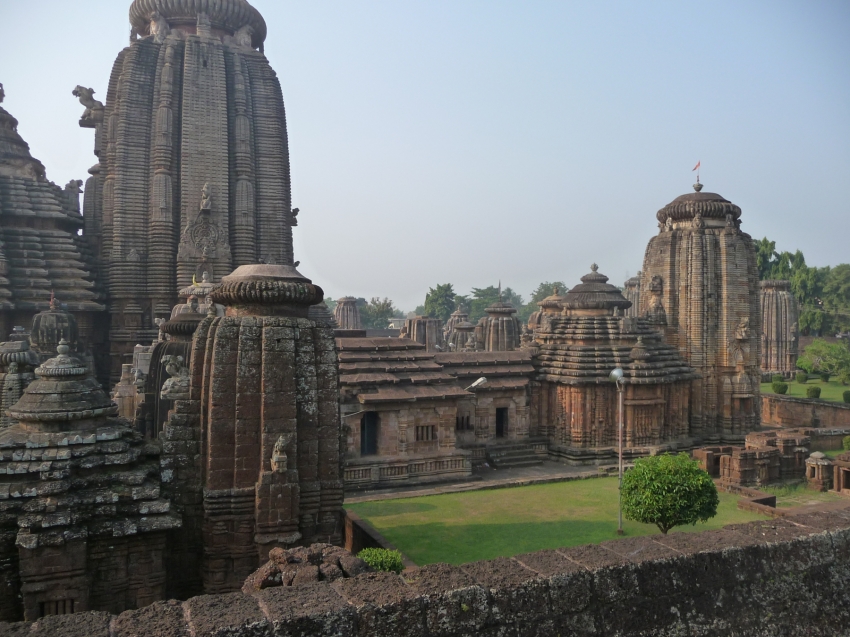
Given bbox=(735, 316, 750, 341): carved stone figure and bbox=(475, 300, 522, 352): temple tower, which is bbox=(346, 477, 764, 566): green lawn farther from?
bbox=(475, 300, 522, 352): temple tower

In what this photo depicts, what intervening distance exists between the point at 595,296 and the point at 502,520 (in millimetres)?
13545

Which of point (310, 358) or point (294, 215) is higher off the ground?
point (294, 215)

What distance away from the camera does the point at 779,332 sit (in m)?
56.4

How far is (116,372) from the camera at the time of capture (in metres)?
30.5

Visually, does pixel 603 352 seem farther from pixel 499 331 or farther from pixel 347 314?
pixel 347 314

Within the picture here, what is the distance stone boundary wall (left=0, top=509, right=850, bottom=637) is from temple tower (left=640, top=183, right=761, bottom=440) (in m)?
26.4

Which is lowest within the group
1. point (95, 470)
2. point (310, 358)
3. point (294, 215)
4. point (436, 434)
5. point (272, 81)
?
point (436, 434)

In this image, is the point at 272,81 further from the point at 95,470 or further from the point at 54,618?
the point at 54,618

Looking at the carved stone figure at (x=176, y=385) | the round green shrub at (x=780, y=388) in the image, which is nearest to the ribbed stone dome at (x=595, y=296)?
the carved stone figure at (x=176, y=385)

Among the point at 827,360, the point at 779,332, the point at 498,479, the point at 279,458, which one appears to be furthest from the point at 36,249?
the point at 779,332

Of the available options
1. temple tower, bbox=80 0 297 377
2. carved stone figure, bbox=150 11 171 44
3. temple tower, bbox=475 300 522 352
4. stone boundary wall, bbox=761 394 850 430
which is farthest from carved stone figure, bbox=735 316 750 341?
carved stone figure, bbox=150 11 171 44

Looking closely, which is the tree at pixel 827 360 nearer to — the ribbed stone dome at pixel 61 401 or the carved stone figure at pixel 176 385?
the carved stone figure at pixel 176 385

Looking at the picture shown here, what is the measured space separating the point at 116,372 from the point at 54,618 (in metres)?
28.9

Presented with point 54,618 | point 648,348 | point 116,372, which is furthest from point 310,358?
point 116,372
